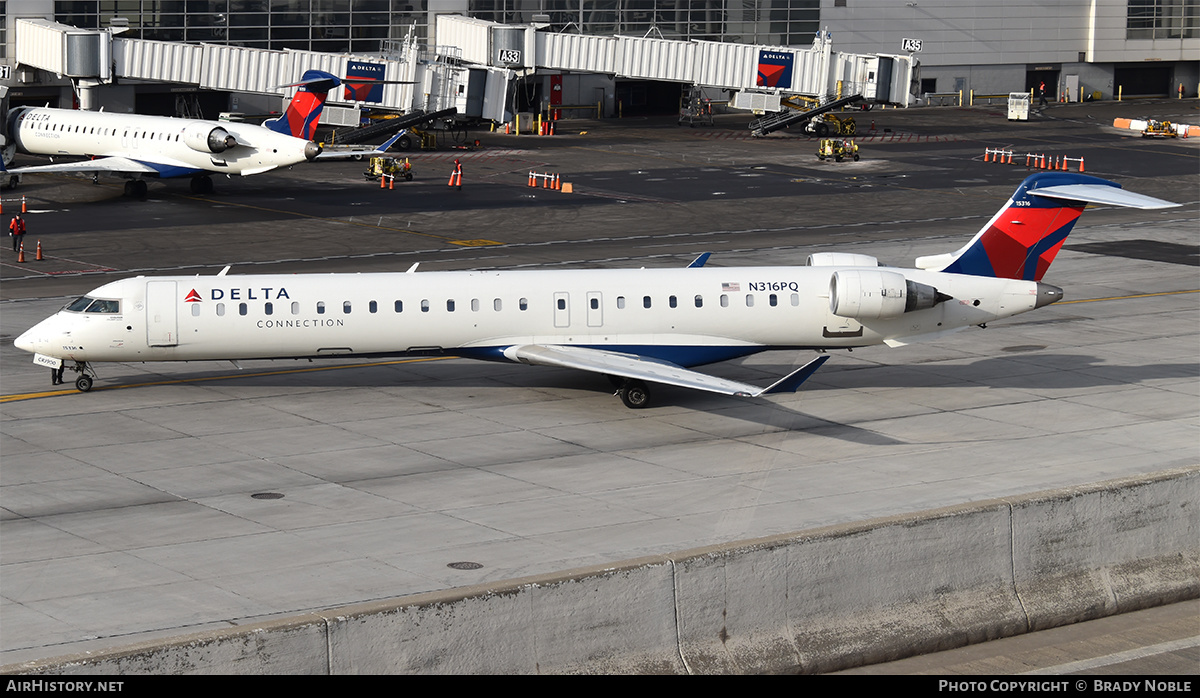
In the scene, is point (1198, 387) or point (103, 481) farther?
point (1198, 387)

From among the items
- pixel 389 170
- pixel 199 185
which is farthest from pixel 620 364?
pixel 389 170

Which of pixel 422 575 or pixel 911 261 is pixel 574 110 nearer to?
pixel 911 261

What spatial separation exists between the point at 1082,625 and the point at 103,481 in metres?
16.5

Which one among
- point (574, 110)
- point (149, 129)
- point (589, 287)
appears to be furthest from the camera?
point (574, 110)

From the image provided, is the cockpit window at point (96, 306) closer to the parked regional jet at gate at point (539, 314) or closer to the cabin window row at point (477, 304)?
the parked regional jet at gate at point (539, 314)

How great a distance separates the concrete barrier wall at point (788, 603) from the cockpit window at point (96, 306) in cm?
1736

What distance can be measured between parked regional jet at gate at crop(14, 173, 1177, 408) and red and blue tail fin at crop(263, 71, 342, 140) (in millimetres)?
32194

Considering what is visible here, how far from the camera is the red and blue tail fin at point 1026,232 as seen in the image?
33.9 meters

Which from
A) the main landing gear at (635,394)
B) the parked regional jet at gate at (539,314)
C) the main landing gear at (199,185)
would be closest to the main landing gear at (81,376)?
the parked regional jet at gate at (539,314)

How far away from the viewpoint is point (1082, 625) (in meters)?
21.5

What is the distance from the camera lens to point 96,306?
32.5 m

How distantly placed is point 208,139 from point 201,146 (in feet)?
1.96

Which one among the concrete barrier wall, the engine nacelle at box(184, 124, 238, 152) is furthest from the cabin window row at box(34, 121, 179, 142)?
the concrete barrier wall
